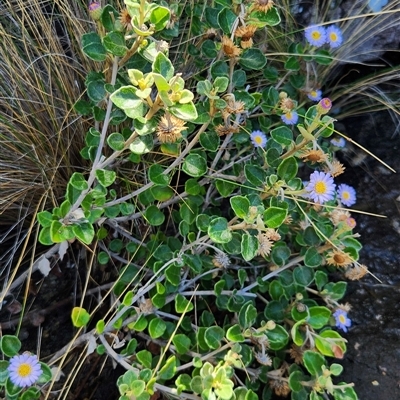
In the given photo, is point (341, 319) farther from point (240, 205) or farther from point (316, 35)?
point (316, 35)

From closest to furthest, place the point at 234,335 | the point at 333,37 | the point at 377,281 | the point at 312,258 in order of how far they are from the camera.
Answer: the point at 234,335 < the point at 312,258 < the point at 377,281 < the point at 333,37

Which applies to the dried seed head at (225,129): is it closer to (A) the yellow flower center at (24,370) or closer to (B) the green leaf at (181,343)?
(B) the green leaf at (181,343)

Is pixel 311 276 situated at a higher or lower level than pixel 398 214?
higher

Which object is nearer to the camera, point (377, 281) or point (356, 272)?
point (356, 272)

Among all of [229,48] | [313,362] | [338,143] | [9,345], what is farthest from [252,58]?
[9,345]

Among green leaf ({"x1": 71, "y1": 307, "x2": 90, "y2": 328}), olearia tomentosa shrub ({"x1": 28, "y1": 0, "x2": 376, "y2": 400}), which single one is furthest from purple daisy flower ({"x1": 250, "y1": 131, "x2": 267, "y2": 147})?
green leaf ({"x1": 71, "y1": 307, "x2": 90, "y2": 328})

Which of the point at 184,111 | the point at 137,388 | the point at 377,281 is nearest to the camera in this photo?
the point at 184,111

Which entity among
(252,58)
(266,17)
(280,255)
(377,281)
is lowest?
(377,281)

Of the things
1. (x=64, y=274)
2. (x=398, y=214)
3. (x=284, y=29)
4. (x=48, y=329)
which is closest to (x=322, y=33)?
(x=284, y=29)

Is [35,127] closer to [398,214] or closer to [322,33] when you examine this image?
[322,33]
